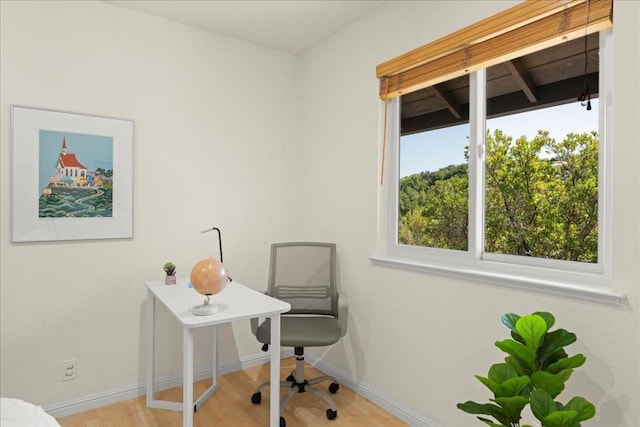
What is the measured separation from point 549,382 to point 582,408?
0.40ft

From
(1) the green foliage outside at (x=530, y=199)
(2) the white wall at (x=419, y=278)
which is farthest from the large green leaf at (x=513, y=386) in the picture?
(1) the green foliage outside at (x=530, y=199)

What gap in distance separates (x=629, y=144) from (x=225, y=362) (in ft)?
9.58

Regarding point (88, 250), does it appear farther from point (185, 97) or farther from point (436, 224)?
point (436, 224)

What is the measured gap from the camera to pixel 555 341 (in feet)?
4.67

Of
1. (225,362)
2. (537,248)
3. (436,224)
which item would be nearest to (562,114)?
(537,248)

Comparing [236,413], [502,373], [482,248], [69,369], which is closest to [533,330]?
[502,373]

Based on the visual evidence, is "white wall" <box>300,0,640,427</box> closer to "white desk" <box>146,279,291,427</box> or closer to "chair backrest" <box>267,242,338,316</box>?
"chair backrest" <box>267,242,338,316</box>

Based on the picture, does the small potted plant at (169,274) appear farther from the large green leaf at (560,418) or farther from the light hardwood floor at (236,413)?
the large green leaf at (560,418)

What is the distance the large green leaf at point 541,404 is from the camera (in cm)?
126

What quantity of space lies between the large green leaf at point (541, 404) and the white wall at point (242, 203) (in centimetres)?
45

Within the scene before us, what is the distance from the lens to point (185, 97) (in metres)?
2.89

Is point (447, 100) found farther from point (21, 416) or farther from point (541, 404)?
point (21, 416)

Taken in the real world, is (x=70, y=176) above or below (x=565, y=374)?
above

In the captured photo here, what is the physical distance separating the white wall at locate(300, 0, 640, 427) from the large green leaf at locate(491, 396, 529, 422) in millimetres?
455
